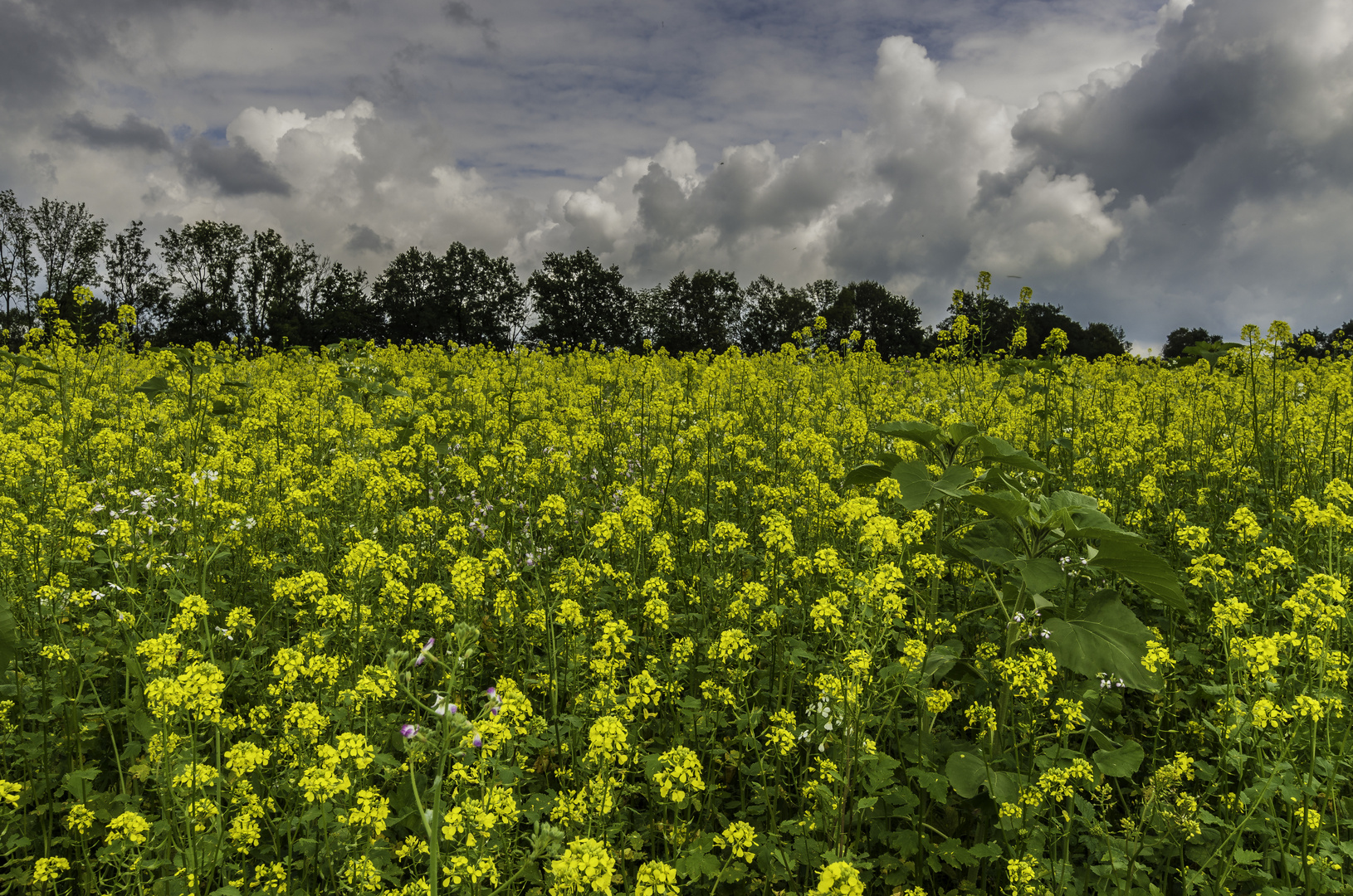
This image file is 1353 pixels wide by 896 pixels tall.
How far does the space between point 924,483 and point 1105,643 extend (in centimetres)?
105

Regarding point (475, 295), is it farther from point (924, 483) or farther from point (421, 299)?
point (924, 483)

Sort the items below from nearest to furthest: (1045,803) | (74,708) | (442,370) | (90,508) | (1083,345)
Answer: (1045,803) < (74,708) < (90,508) < (442,370) < (1083,345)

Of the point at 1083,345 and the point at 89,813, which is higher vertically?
the point at 1083,345

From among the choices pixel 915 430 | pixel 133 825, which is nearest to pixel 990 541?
pixel 915 430

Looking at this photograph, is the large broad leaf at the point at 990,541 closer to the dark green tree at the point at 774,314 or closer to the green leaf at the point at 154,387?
the green leaf at the point at 154,387

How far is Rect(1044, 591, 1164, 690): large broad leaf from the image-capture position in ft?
9.49

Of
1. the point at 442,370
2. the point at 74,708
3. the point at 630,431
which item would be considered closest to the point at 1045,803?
the point at 74,708

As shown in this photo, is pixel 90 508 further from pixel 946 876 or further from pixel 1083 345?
pixel 1083 345

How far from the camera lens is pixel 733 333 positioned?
2926 inches

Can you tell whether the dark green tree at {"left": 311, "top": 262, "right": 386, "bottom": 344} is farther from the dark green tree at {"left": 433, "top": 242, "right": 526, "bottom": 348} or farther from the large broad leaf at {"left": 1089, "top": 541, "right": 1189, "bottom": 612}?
the large broad leaf at {"left": 1089, "top": 541, "right": 1189, "bottom": 612}

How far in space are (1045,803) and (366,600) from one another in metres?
3.79

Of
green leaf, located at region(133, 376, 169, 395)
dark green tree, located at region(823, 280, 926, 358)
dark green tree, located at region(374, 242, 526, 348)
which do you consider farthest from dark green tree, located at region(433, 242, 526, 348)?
green leaf, located at region(133, 376, 169, 395)

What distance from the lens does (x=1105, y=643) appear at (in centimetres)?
300

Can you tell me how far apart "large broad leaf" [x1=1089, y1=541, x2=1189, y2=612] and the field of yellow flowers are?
0.03 meters
